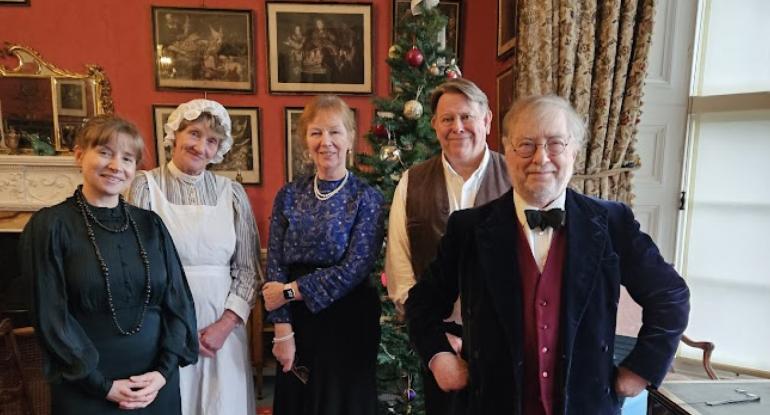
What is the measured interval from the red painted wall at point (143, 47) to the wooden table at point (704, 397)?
7.30 ft

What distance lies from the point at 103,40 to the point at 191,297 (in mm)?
3085

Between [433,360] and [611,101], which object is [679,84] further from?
[433,360]

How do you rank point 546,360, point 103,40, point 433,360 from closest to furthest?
point 546,360 < point 433,360 < point 103,40

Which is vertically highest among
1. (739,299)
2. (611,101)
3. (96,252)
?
(611,101)

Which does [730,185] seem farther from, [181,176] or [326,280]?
[181,176]

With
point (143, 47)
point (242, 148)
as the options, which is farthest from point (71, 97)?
point (242, 148)

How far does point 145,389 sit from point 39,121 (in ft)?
10.5

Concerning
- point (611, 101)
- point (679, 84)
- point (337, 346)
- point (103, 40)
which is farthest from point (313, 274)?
point (103, 40)

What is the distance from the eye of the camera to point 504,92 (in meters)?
3.16

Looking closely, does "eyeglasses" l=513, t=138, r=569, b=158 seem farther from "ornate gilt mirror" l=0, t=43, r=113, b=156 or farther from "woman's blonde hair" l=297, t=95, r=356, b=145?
"ornate gilt mirror" l=0, t=43, r=113, b=156

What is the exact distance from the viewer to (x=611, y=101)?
233 cm

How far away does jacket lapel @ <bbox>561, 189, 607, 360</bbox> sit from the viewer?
94 centimetres

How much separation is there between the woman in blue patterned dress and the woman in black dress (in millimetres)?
360

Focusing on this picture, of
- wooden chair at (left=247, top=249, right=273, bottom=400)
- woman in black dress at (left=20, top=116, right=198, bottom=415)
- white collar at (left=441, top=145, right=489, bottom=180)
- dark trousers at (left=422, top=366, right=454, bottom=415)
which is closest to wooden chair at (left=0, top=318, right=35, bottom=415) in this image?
woman in black dress at (left=20, top=116, right=198, bottom=415)
